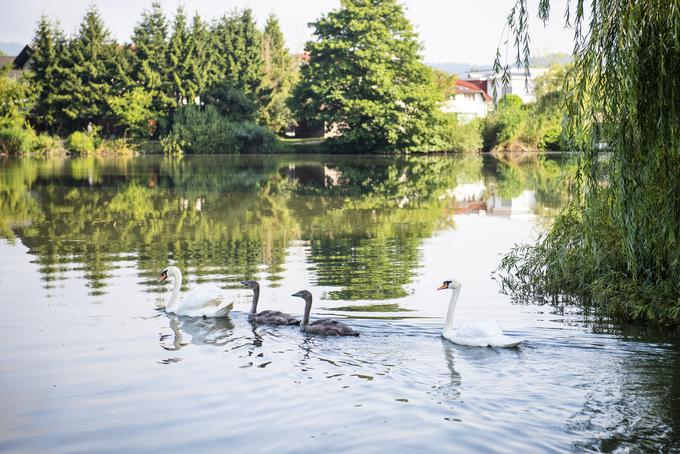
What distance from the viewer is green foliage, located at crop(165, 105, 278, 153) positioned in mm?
82125

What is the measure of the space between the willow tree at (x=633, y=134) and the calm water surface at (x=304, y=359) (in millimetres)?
907

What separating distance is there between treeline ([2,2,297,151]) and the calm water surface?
59.9m

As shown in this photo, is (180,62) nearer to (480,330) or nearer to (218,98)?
(218,98)

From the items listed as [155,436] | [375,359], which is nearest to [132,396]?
[155,436]

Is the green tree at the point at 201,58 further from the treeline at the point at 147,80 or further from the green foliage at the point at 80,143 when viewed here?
the green foliage at the point at 80,143

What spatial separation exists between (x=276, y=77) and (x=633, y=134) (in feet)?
303

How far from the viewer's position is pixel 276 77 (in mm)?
101438

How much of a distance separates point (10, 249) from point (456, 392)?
15.4 m

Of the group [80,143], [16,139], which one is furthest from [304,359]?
[80,143]

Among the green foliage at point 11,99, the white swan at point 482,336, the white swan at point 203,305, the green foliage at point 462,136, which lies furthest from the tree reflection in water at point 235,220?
the green foliage at point 462,136

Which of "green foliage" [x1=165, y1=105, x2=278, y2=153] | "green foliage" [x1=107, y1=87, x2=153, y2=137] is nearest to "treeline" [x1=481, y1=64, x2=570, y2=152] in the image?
"green foliage" [x1=165, y1=105, x2=278, y2=153]

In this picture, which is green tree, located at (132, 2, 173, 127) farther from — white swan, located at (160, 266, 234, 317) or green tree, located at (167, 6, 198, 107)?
white swan, located at (160, 266, 234, 317)

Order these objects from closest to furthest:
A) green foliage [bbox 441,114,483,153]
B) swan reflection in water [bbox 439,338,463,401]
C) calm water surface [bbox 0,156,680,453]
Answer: calm water surface [bbox 0,156,680,453], swan reflection in water [bbox 439,338,463,401], green foliage [bbox 441,114,483,153]

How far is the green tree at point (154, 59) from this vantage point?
279 feet
